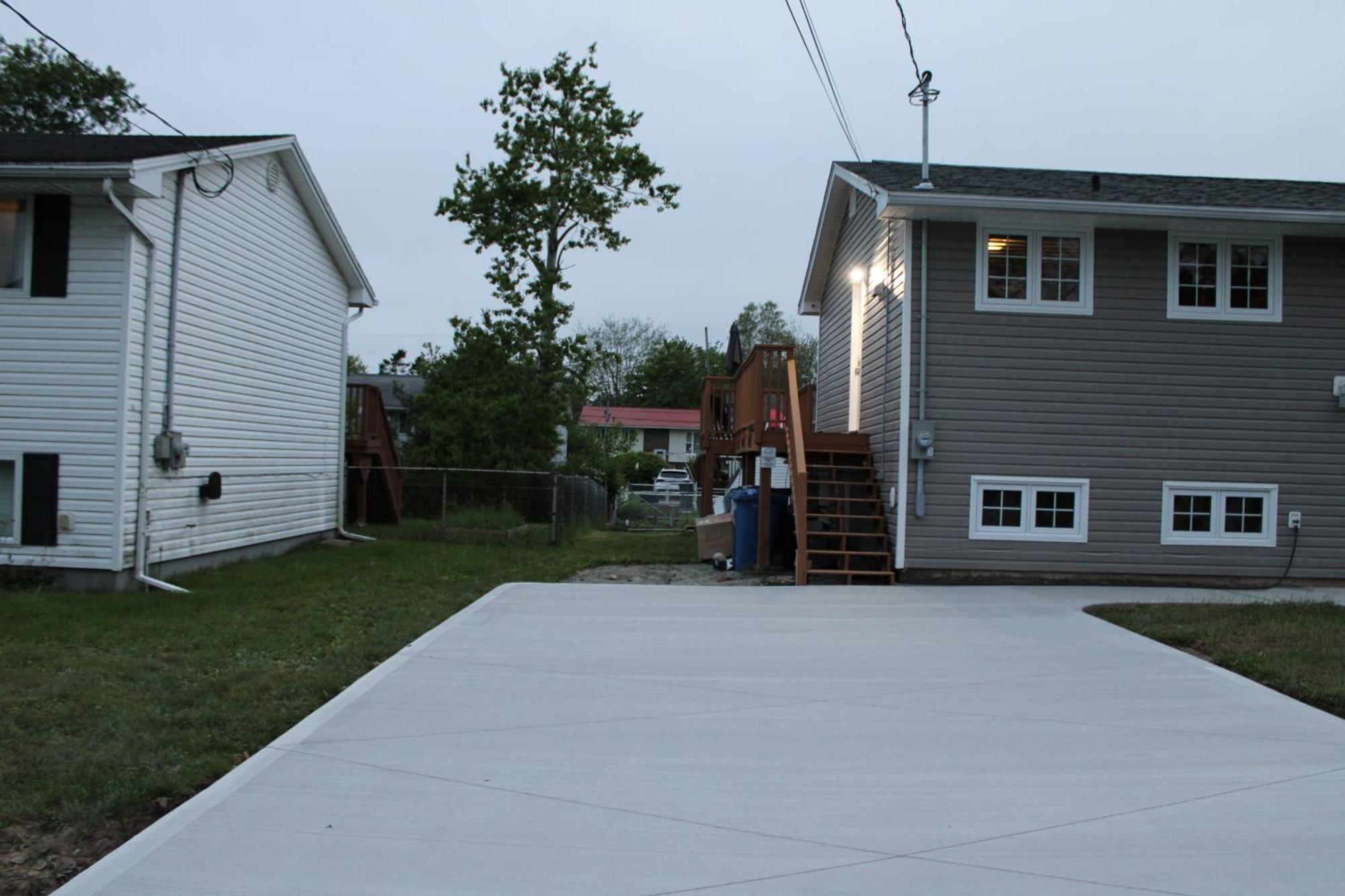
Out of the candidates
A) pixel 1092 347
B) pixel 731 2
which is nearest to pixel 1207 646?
pixel 1092 347

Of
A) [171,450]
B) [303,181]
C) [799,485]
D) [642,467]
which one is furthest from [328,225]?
[642,467]

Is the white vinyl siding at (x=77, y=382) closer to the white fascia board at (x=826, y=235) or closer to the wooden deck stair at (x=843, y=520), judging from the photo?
the wooden deck stair at (x=843, y=520)

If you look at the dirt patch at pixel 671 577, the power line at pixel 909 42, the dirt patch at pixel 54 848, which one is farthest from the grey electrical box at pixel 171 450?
the power line at pixel 909 42

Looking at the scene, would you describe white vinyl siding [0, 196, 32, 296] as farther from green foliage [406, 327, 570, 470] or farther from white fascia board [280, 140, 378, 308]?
green foliage [406, 327, 570, 470]

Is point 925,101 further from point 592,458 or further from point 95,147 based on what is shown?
point 592,458

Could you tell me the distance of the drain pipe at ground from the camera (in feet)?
35.7

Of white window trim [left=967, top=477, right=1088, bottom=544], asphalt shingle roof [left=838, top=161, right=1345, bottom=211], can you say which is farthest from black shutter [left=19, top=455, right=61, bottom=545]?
white window trim [left=967, top=477, right=1088, bottom=544]

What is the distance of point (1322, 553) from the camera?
11.0 metres

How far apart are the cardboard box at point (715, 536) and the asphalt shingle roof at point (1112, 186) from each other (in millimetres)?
4625

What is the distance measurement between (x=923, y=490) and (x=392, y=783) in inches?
308

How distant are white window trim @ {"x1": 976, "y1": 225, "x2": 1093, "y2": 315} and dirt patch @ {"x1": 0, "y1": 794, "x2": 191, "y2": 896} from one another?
951 cm

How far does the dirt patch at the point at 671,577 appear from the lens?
11.3 m

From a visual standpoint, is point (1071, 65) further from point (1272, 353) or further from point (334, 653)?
point (334, 653)

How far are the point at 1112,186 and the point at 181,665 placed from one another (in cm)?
1101
